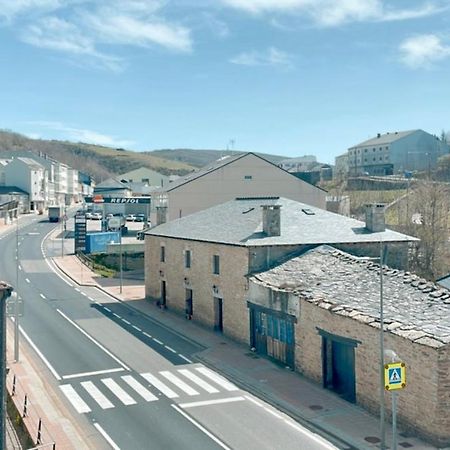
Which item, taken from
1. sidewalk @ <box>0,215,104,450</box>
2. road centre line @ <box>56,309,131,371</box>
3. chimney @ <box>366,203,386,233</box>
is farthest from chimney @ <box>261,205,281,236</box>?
sidewalk @ <box>0,215,104,450</box>

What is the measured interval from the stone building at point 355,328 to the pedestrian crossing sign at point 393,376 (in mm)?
465

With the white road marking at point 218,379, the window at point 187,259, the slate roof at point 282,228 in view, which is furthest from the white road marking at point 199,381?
the window at point 187,259

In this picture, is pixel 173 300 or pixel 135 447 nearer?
pixel 135 447

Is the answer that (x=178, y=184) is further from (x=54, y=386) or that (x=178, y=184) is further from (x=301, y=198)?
(x=54, y=386)

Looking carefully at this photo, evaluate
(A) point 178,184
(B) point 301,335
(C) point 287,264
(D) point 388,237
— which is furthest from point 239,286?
(A) point 178,184

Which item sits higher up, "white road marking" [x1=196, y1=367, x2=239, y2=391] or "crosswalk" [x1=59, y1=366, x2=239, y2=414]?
"crosswalk" [x1=59, y1=366, x2=239, y2=414]

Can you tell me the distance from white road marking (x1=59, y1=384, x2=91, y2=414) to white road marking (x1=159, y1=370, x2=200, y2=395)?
3.78 metres

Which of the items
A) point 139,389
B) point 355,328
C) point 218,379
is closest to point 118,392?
Result: point 139,389

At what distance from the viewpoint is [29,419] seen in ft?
63.8

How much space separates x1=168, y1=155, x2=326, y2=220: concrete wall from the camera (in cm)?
5672

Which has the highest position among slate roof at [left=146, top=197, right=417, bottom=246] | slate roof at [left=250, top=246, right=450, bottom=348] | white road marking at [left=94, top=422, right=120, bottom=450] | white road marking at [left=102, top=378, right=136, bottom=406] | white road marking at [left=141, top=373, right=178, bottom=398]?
slate roof at [left=146, top=197, right=417, bottom=246]

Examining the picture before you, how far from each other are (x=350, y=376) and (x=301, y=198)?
128 feet

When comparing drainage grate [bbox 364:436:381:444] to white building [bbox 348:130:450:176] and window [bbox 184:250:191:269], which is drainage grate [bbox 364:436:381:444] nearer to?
window [bbox 184:250:191:269]

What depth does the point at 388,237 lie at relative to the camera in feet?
105
